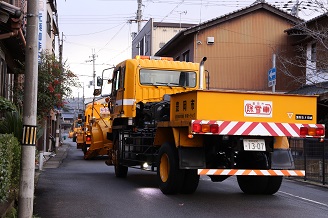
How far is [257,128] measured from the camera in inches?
382

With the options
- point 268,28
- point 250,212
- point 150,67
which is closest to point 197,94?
point 250,212

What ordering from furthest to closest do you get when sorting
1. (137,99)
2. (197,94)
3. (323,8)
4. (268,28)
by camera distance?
1. (268,28)
2. (323,8)
3. (137,99)
4. (197,94)

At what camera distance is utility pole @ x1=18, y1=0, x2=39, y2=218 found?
23.1ft

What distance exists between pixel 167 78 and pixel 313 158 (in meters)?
5.08

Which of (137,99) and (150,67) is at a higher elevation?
(150,67)

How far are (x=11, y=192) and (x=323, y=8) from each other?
10.3m

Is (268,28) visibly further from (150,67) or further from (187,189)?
(187,189)

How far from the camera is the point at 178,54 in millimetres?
32750

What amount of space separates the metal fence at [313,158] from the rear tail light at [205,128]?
5.62 metres

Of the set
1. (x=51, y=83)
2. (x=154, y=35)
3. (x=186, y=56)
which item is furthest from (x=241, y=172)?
(x=154, y=35)

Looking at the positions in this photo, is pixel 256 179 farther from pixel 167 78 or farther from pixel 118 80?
pixel 118 80

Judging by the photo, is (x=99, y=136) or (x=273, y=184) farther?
(x=99, y=136)

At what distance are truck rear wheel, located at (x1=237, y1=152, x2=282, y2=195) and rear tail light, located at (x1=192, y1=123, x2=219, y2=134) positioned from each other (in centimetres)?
156

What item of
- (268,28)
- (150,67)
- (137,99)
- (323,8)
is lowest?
(137,99)
